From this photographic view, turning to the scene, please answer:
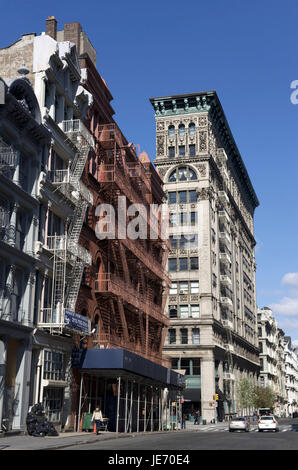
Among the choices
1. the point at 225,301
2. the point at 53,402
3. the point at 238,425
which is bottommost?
the point at 238,425

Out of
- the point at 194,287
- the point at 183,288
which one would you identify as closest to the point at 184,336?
the point at 183,288

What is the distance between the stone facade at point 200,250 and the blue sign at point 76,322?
45.3 metres

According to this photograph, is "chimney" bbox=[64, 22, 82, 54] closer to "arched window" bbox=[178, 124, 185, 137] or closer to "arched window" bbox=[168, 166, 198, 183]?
"arched window" bbox=[168, 166, 198, 183]

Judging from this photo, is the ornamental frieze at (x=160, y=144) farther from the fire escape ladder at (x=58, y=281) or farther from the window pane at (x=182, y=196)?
the fire escape ladder at (x=58, y=281)

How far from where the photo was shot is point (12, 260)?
2848 centimetres

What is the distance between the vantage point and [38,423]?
2809 centimetres

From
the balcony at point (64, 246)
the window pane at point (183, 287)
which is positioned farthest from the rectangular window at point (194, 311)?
the balcony at point (64, 246)

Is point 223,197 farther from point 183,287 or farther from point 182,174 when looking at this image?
point 183,287

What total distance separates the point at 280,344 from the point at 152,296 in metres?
127

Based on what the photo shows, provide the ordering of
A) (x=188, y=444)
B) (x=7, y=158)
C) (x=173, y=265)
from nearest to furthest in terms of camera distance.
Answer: (x=188, y=444), (x=7, y=158), (x=173, y=265)

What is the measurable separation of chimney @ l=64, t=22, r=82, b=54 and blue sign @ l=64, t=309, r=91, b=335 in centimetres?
1938

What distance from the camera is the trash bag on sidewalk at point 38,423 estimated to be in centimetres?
2776

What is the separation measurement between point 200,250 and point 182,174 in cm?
1229
